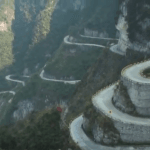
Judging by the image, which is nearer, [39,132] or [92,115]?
[39,132]

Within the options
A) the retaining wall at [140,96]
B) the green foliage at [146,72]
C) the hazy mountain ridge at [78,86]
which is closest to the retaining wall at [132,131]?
the retaining wall at [140,96]

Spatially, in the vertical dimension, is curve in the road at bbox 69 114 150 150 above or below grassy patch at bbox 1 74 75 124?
above

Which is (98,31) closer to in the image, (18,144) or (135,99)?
(135,99)

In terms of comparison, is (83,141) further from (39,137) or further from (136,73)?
(136,73)

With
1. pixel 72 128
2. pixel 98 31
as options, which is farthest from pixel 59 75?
pixel 72 128

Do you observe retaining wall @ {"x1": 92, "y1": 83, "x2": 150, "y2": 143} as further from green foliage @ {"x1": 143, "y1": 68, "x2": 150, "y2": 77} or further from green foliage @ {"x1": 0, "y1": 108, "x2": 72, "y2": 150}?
green foliage @ {"x1": 0, "y1": 108, "x2": 72, "y2": 150}

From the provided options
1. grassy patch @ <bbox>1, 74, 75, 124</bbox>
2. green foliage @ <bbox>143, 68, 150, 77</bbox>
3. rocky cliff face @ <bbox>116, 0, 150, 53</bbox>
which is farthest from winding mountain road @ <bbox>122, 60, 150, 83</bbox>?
grassy patch @ <bbox>1, 74, 75, 124</bbox>

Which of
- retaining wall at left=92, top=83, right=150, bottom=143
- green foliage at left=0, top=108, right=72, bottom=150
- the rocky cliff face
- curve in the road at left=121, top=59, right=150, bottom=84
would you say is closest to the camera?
green foliage at left=0, top=108, right=72, bottom=150

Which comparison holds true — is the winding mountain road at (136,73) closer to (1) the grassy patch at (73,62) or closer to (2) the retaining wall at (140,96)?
(2) the retaining wall at (140,96)
